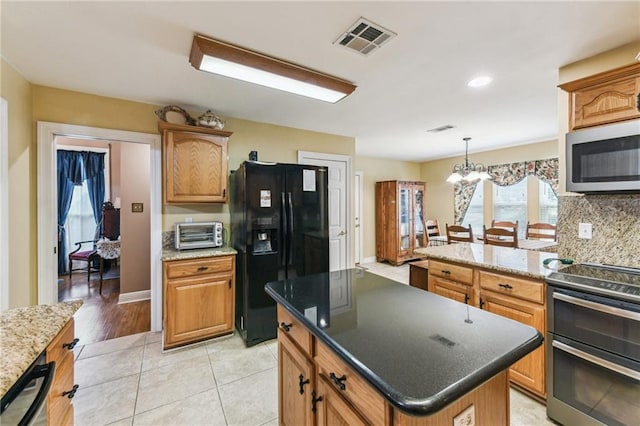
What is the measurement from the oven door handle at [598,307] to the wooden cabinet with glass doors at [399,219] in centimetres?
420

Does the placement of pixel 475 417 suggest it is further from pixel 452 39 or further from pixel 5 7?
pixel 5 7

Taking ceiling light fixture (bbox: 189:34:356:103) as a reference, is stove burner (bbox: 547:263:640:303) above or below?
below

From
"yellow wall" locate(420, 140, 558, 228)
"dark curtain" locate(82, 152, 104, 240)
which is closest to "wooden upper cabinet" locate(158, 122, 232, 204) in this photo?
A: "dark curtain" locate(82, 152, 104, 240)

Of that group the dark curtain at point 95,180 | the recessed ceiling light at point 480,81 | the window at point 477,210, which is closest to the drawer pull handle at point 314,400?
the recessed ceiling light at point 480,81

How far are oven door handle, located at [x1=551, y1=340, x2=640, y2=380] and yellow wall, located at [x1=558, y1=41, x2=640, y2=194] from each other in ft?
3.80

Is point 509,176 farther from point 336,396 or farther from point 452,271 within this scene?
point 336,396

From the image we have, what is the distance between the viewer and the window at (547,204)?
4656 mm

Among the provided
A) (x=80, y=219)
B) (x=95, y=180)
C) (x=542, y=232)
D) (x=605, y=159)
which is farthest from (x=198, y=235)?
(x=542, y=232)

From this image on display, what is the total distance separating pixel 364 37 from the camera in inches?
68.9

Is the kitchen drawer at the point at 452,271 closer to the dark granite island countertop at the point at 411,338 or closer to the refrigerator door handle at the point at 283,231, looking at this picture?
the dark granite island countertop at the point at 411,338

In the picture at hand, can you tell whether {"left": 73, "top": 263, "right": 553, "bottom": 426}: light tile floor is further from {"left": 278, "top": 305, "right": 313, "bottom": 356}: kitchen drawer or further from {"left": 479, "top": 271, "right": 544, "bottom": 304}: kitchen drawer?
{"left": 278, "top": 305, "right": 313, "bottom": 356}: kitchen drawer

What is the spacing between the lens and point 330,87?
2295 mm

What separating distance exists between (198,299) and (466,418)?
7.97 ft

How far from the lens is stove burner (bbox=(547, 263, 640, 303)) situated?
143cm
